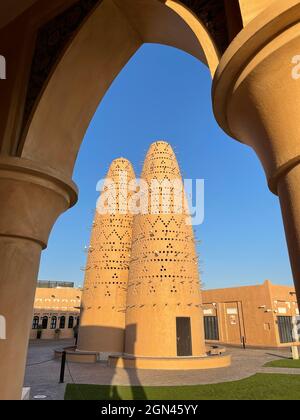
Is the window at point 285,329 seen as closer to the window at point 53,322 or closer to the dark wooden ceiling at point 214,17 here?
the window at point 53,322

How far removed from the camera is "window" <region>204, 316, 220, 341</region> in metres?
27.6

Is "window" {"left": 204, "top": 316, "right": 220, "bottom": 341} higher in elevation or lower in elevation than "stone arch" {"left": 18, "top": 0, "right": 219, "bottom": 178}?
lower

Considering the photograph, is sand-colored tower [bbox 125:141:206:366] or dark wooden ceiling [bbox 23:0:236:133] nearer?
dark wooden ceiling [bbox 23:0:236:133]

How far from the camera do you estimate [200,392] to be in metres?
8.77

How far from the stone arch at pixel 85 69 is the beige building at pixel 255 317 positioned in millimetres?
24747

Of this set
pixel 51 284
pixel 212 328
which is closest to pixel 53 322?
pixel 51 284

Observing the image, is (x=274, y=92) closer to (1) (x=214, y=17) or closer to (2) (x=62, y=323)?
(1) (x=214, y=17)

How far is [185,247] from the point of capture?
1622cm

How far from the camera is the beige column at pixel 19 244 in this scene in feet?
7.63

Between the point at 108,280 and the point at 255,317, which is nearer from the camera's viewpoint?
Answer: the point at 108,280

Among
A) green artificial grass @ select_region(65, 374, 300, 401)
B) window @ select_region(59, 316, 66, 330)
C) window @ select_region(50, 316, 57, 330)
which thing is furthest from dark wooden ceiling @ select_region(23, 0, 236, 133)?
window @ select_region(59, 316, 66, 330)

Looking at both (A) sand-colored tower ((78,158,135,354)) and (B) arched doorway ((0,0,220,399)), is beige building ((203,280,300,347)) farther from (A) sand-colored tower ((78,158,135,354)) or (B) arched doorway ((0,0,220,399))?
(B) arched doorway ((0,0,220,399))

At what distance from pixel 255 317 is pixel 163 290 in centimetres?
1360

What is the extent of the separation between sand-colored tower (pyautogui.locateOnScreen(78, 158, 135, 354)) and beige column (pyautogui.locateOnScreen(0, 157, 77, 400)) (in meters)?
15.3
